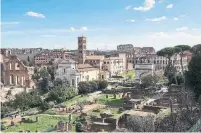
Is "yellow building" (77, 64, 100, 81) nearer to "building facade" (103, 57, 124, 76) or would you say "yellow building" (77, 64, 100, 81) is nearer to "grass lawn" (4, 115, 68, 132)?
"building facade" (103, 57, 124, 76)

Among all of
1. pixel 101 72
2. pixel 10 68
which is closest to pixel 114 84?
pixel 101 72

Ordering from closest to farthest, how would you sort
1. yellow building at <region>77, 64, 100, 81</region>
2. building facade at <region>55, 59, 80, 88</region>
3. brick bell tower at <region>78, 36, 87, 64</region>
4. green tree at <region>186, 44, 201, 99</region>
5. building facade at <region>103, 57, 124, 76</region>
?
1. green tree at <region>186, 44, 201, 99</region>
2. building facade at <region>55, 59, 80, 88</region>
3. yellow building at <region>77, 64, 100, 81</region>
4. brick bell tower at <region>78, 36, 87, 64</region>
5. building facade at <region>103, 57, 124, 76</region>

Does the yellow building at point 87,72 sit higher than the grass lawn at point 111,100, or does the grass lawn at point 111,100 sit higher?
the yellow building at point 87,72

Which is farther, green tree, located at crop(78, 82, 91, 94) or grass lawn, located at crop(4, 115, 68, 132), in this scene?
green tree, located at crop(78, 82, 91, 94)

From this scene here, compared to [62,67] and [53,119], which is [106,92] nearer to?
[62,67]

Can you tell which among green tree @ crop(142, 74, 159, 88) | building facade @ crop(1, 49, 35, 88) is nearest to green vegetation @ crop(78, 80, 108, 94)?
green tree @ crop(142, 74, 159, 88)

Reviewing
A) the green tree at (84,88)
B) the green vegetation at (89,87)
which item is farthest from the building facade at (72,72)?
the green tree at (84,88)

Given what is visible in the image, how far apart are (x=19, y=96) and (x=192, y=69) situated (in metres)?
15.5

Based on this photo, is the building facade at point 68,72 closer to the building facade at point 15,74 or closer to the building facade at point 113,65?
the building facade at point 15,74

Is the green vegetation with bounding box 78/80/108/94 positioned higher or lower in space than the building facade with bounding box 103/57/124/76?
lower

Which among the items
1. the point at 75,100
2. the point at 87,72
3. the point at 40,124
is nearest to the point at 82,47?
the point at 87,72

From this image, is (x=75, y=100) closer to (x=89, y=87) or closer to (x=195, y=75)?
(x=89, y=87)

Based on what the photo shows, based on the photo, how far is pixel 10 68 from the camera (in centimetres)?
4100

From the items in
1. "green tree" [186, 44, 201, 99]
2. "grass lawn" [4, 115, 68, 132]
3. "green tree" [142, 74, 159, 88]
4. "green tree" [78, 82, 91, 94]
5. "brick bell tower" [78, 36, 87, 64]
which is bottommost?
"grass lawn" [4, 115, 68, 132]
